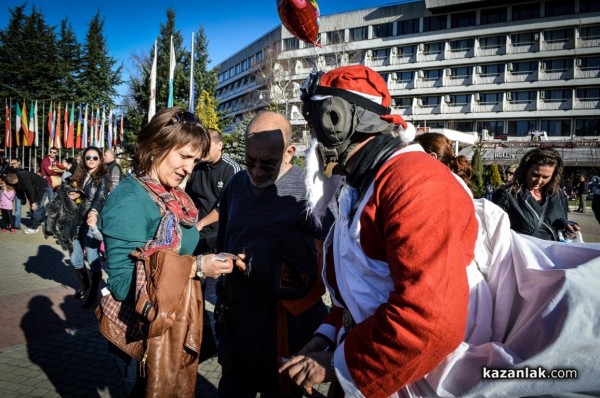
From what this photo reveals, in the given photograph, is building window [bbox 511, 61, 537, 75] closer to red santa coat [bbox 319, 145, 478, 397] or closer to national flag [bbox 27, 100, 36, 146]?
national flag [bbox 27, 100, 36, 146]

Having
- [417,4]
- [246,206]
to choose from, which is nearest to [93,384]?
[246,206]

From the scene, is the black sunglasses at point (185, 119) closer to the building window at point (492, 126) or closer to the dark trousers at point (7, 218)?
the dark trousers at point (7, 218)

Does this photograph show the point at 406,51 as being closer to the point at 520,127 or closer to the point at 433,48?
the point at 433,48

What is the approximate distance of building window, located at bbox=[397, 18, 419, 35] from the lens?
143ft

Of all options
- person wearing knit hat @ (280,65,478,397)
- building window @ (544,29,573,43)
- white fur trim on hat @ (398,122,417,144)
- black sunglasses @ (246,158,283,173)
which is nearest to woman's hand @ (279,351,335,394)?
person wearing knit hat @ (280,65,478,397)

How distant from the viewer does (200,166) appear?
521cm

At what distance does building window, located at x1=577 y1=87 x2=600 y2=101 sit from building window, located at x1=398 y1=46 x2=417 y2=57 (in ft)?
55.5

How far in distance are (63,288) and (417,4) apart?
46962 mm

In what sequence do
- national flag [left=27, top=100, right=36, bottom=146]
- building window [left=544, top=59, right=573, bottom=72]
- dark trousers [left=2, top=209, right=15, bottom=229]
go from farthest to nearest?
building window [left=544, top=59, right=573, bottom=72]
national flag [left=27, top=100, right=36, bottom=146]
dark trousers [left=2, top=209, right=15, bottom=229]

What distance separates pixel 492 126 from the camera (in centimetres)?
4066

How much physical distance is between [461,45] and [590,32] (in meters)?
11.4

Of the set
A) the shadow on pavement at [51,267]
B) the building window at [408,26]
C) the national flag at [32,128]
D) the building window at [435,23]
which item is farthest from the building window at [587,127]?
the national flag at [32,128]

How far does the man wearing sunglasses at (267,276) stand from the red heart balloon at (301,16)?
15.1ft

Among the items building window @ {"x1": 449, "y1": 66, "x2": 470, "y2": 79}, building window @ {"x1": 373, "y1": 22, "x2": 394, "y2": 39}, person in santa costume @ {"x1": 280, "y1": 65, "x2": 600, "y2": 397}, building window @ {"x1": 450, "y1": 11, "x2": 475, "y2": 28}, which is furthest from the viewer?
building window @ {"x1": 373, "y1": 22, "x2": 394, "y2": 39}
